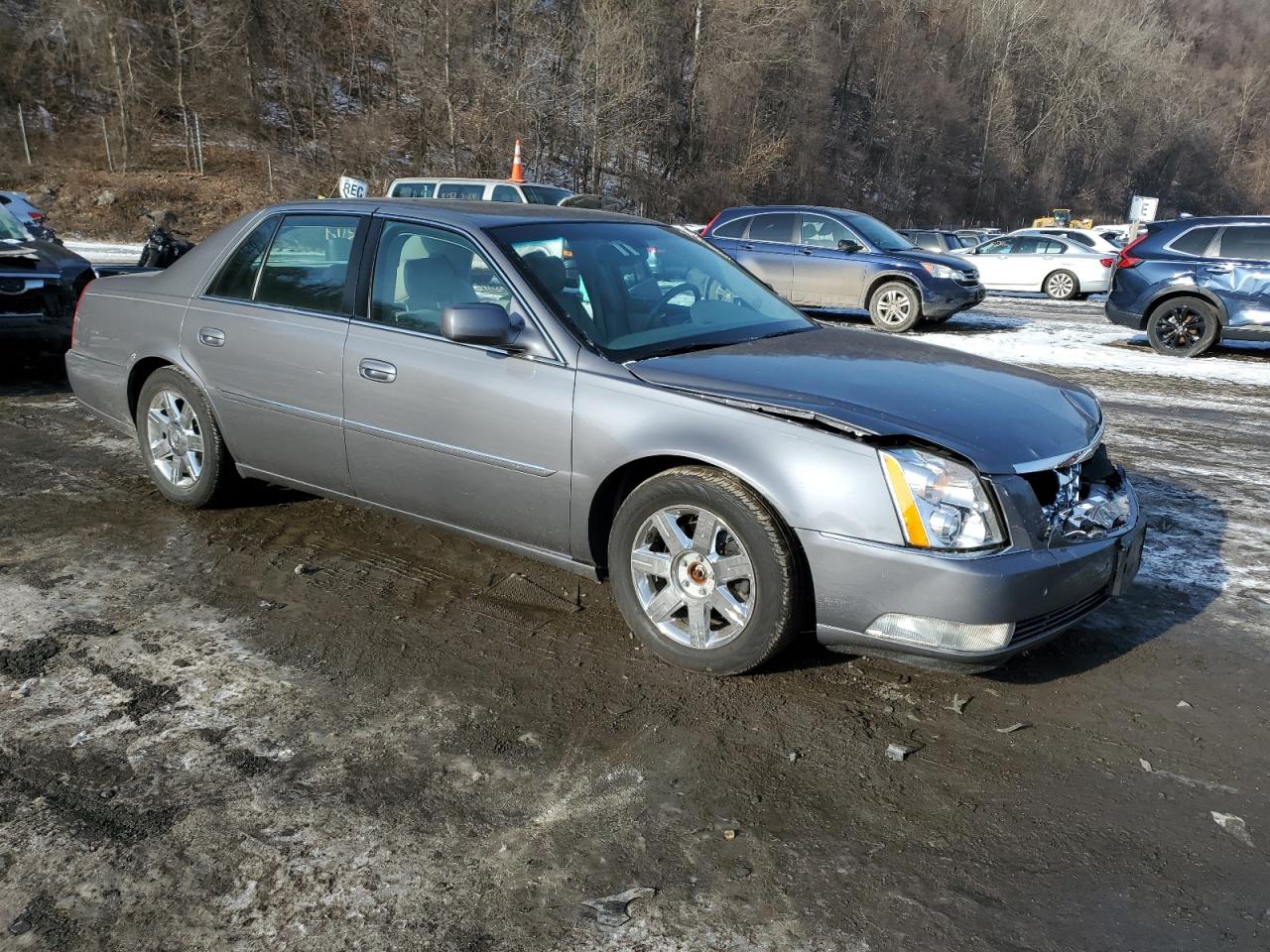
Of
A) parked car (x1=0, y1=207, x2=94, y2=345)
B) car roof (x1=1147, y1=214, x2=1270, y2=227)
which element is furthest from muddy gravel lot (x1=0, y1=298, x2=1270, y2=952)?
car roof (x1=1147, y1=214, x2=1270, y2=227)

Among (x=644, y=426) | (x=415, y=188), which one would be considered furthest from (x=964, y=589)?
(x=415, y=188)

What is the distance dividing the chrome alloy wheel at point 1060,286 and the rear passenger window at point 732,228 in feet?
28.1

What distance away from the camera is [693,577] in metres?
3.41

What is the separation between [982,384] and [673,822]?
207 cm

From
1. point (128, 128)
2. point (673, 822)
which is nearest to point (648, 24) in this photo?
point (128, 128)

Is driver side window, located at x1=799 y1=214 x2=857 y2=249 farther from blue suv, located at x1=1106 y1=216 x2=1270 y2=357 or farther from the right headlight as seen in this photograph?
the right headlight

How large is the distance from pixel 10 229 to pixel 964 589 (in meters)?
9.37

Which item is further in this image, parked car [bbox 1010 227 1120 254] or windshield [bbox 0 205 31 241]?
parked car [bbox 1010 227 1120 254]

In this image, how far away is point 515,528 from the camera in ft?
12.6

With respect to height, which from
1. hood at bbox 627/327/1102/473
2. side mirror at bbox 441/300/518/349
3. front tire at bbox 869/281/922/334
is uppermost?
side mirror at bbox 441/300/518/349

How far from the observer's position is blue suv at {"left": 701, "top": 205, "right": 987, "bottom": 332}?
13305mm

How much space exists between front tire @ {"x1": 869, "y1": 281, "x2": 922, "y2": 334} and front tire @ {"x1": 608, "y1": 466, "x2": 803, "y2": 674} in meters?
10.5

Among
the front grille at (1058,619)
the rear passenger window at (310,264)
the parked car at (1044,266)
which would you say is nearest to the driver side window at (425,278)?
the rear passenger window at (310,264)

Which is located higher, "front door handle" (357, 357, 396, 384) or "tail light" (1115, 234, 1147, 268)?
"tail light" (1115, 234, 1147, 268)
